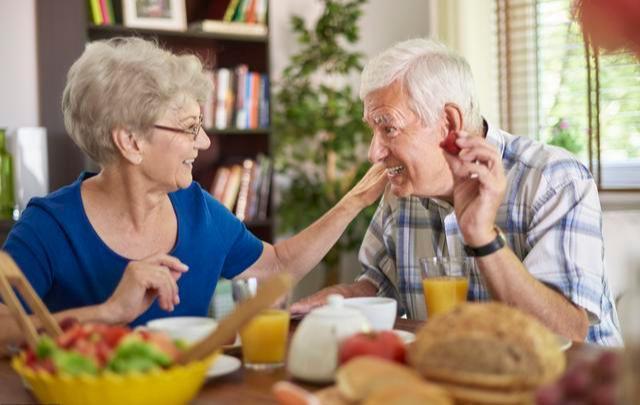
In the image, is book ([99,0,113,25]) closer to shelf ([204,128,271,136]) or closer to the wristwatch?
shelf ([204,128,271,136])

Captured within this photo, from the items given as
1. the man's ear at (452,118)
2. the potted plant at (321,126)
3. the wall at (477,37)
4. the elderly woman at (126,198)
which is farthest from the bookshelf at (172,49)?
Answer: the man's ear at (452,118)

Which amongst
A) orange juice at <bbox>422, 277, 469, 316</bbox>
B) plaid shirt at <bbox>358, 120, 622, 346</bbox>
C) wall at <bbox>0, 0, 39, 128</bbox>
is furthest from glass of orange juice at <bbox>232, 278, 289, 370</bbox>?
wall at <bbox>0, 0, 39, 128</bbox>

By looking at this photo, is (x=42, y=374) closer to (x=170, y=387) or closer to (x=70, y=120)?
(x=170, y=387)

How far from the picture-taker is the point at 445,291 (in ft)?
5.15

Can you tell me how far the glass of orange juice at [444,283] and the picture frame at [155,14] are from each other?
98.4 inches

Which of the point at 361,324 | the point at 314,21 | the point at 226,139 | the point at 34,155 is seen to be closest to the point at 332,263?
the point at 226,139

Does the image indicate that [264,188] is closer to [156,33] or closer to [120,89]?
[156,33]

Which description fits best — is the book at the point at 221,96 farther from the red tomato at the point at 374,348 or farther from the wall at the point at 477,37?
the red tomato at the point at 374,348

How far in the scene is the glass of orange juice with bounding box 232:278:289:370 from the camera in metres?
1.28

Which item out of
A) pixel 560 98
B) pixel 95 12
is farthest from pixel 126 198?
pixel 560 98

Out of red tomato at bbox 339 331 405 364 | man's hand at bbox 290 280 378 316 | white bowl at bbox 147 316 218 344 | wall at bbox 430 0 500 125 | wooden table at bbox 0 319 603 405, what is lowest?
man's hand at bbox 290 280 378 316

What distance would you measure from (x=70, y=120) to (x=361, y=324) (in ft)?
3.52

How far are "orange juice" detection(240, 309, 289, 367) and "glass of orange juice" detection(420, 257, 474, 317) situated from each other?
1.24 feet

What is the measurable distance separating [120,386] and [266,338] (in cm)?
37
